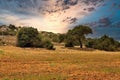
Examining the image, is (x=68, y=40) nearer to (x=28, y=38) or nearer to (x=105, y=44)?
(x=105, y=44)

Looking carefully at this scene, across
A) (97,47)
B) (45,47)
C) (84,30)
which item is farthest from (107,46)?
(45,47)

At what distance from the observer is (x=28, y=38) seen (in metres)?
101

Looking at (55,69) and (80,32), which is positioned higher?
(80,32)

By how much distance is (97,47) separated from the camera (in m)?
115

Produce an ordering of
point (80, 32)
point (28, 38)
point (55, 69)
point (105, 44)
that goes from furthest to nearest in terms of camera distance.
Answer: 1. point (105, 44)
2. point (80, 32)
3. point (28, 38)
4. point (55, 69)

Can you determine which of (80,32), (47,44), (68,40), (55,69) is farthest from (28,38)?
(55,69)

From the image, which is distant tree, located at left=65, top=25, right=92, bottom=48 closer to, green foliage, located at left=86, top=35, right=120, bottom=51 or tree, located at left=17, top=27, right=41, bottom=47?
green foliage, located at left=86, top=35, right=120, bottom=51

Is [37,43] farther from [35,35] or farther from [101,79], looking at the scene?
[101,79]

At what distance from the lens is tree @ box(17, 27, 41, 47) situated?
100 metres

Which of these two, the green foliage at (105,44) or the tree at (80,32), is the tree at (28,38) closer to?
the tree at (80,32)

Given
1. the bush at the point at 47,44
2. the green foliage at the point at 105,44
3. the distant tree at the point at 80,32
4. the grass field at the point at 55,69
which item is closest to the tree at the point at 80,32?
the distant tree at the point at 80,32

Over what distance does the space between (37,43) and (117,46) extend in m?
33.8

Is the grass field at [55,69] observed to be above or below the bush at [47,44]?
below

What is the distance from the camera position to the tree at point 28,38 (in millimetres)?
100125
